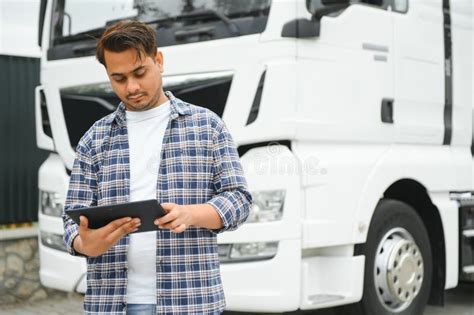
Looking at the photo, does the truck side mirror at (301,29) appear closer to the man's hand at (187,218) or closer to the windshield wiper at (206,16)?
Result: the windshield wiper at (206,16)

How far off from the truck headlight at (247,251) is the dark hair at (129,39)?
2.17 meters

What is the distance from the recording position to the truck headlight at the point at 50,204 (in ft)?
16.1

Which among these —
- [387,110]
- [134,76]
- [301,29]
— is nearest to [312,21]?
[301,29]

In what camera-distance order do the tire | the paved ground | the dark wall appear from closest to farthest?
the tire < the paved ground < the dark wall

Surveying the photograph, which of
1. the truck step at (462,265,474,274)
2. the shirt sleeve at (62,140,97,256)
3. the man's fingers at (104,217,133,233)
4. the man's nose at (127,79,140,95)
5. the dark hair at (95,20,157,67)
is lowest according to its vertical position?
the truck step at (462,265,474,274)

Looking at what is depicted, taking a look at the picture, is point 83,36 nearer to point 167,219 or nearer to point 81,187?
point 81,187

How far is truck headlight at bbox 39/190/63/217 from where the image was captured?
4915 millimetres

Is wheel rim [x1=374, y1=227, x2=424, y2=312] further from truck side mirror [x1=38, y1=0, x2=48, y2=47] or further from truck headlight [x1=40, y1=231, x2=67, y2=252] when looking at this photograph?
truck side mirror [x1=38, y1=0, x2=48, y2=47]

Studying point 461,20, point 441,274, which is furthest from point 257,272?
point 461,20

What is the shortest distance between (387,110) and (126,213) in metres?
3.10

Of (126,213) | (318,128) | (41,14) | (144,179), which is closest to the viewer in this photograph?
(126,213)

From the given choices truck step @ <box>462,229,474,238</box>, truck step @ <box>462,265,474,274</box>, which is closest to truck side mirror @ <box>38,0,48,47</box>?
truck step @ <box>462,229,474,238</box>

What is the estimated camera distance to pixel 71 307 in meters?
6.41

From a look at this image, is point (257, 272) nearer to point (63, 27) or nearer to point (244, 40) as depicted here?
point (244, 40)
